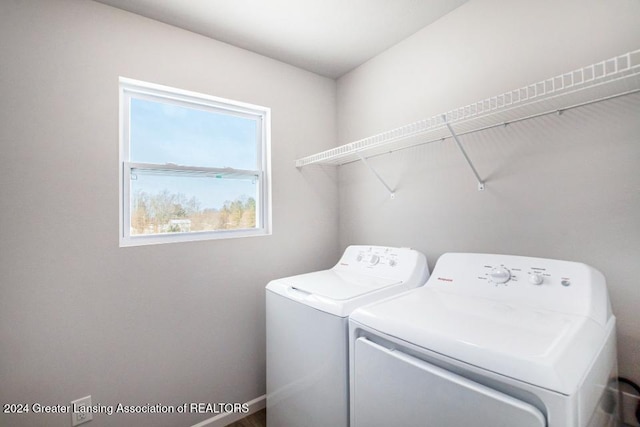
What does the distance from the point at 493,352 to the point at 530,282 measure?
1.75ft

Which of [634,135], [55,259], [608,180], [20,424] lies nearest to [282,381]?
[20,424]

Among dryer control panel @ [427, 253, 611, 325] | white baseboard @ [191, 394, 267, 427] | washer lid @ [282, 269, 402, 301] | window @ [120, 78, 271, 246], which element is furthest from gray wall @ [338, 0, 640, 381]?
white baseboard @ [191, 394, 267, 427]

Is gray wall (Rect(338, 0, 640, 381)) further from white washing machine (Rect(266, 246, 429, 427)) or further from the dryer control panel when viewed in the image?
white washing machine (Rect(266, 246, 429, 427))

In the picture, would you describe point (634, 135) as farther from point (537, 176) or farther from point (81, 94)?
point (81, 94)

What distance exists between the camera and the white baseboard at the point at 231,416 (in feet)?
5.64

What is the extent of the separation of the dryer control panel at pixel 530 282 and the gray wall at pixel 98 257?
122cm

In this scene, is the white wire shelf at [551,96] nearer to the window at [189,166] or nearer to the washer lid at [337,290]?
the washer lid at [337,290]

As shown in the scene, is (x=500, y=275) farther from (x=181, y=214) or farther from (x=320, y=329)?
(x=181, y=214)

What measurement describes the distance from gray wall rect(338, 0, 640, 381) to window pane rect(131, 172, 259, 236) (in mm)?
944

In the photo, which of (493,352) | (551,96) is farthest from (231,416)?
(551,96)

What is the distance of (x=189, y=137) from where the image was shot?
5.99 feet

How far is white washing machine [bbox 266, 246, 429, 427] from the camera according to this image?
3.96 ft

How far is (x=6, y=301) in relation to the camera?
4.06ft

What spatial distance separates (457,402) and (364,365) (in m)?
A: 0.35
